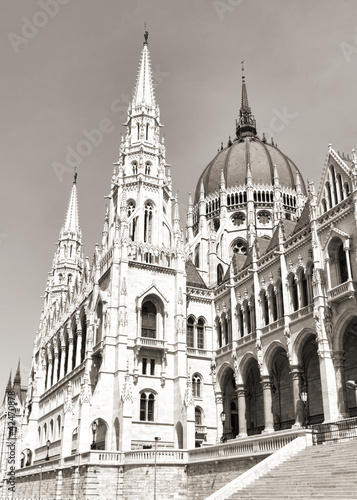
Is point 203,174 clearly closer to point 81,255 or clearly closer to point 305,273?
point 81,255

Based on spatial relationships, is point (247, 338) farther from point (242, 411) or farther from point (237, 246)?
point (237, 246)

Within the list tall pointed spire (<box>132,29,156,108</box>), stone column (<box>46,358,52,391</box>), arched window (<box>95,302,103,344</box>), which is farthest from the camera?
stone column (<box>46,358,52,391</box>)

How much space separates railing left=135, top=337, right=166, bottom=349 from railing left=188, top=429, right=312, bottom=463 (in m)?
10.1

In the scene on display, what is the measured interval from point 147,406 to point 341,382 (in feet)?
50.9

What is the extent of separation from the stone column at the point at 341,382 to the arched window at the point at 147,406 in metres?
15.1

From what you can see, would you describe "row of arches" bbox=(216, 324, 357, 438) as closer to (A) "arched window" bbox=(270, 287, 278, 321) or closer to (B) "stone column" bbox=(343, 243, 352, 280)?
(A) "arched window" bbox=(270, 287, 278, 321)

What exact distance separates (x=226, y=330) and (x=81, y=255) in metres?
39.3

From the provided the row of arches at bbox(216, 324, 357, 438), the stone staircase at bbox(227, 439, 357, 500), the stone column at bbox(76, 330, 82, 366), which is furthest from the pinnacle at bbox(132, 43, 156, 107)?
the stone staircase at bbox(227, 439, 357, 500)

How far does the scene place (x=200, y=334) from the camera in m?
47.4

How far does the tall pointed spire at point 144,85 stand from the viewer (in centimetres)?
5706

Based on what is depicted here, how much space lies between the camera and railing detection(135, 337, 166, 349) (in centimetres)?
4241

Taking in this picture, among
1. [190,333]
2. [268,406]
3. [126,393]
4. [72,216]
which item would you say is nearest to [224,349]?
[190,333]

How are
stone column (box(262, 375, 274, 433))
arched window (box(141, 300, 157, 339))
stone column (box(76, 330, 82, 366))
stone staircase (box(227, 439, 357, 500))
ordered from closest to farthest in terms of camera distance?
stone staircase (box(227, 439, 357, 500)) → stone column (box(262, 375, 274, 433)) → arched window (box(141, 300, 157, 339)) → stone column (box(76, 330, 82, 366))

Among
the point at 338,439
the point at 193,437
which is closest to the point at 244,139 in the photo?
the point at 193,437
